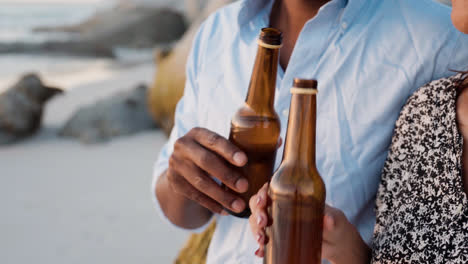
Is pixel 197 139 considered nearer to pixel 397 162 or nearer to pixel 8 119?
pixel 397 162

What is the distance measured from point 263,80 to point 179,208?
0.67 metres

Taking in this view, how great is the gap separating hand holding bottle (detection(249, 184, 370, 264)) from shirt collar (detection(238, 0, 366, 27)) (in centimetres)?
64

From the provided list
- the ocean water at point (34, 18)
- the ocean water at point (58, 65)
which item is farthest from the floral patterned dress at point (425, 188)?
the ocean water at point (34, 18)

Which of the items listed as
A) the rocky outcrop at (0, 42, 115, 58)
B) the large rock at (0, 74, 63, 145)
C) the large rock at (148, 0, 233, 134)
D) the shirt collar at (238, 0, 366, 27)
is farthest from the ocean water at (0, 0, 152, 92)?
the shirt collar at (238, 0, 366, 27)

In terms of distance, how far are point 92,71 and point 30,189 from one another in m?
6.74

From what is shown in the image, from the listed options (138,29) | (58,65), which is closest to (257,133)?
(58,65)

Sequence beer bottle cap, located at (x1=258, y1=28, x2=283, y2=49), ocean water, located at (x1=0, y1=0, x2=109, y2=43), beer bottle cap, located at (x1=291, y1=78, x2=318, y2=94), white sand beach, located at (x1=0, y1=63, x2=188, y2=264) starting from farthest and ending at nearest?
ocean water, located at (x1=0, y1=0, x2=109, y2=43), white sand beach, located at (x1=0, y1=63, x2=188, y2=264), beer bottle cap, located at (x1=258, y1=28, x2=283, y2=49), beer bottle cap, located at (x1=291, y1=78, x2=318, y2=94)

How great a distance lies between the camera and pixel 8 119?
229 inches

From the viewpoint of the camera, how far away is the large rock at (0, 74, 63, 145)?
5.86m

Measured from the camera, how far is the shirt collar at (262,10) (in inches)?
62.8

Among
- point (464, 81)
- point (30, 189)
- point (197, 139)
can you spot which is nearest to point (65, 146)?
point (30, 189)

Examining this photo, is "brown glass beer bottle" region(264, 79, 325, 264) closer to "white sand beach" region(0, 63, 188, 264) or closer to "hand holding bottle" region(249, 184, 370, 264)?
"hand holding bottle" region(249, 184, 370, 264)

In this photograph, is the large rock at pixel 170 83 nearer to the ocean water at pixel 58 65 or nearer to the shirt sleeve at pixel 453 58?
the shirt sleeve at pixel 453 58

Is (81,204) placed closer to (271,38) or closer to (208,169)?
(208,169)
